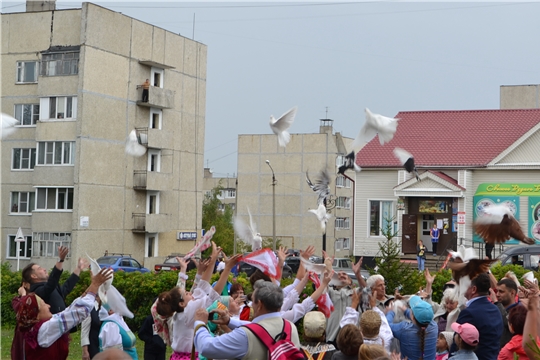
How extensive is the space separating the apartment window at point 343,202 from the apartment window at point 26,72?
36.3 meters

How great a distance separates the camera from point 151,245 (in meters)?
50.2

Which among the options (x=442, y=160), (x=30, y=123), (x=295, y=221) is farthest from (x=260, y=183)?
(x=442, y=160)

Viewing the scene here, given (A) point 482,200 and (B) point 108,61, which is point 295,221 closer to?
(B) point 108,61

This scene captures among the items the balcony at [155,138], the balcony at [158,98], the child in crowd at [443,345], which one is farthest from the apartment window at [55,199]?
the child in crowd at [443,345]

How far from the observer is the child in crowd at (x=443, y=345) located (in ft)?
25.6

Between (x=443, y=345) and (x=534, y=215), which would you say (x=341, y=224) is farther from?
(x=443, y=345)

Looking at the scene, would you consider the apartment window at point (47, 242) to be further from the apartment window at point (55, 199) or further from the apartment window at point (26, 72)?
the apartment window at point (26, 72)

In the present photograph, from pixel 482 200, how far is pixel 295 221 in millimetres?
36232

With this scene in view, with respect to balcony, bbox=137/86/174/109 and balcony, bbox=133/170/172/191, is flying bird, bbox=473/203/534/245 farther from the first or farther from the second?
balcony, bbox=137/86/174/109

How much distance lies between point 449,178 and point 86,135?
20.5 m

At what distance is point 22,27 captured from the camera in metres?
47.6

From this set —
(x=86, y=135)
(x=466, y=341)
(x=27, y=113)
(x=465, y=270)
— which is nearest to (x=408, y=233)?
(x=86, y=135)

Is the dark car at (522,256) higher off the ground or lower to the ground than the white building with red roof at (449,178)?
lower

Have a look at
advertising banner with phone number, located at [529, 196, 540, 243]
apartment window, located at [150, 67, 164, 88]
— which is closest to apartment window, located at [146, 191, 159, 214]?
apartment window, located at [150, 67, 164, 88]
